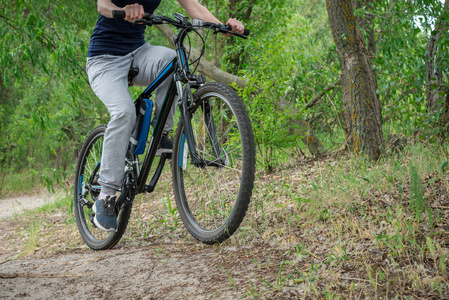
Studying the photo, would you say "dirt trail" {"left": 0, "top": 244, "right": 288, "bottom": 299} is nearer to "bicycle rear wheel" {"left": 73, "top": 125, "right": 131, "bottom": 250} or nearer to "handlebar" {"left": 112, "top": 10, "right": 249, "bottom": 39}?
"bicycle rear wheel" {"left": 73, "top": 125, "right": 131, "bottom": 250}

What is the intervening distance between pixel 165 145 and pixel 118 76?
Answer: 58 cm

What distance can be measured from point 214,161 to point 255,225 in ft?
2.16

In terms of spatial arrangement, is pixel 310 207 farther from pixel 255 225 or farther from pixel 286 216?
pixel 255 225

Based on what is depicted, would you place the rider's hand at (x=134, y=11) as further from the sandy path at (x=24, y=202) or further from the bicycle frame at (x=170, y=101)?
the sandy path at (x=24, y=202)

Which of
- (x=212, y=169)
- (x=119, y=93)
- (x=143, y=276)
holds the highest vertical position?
(x=119, y=93)

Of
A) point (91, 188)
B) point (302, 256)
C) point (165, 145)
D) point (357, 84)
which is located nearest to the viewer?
point (302, 256)

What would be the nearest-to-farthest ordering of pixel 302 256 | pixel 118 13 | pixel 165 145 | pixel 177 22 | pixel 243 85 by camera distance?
pixel 302 256
pixel 118 13
pixel 177 22
pixel 165 145
pixel 243 85

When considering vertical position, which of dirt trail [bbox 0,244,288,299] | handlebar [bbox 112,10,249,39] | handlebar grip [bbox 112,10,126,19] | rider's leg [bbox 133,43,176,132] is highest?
handlebar grip [bbox 112,10,126,19]

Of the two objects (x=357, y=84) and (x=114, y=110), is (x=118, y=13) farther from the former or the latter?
(x=357, y=84)

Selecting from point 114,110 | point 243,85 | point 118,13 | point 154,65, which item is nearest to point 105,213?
point 114,110

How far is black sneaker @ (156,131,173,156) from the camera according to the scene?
127 inches

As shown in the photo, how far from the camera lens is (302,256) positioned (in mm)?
2443

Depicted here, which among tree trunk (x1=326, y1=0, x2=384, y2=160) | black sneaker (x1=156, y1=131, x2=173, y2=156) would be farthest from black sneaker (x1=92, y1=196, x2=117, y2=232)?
tree trunk (x1=326, y1=0, x2=384, y2=160)

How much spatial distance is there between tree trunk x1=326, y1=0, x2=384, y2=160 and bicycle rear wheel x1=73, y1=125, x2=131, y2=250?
2.15m
